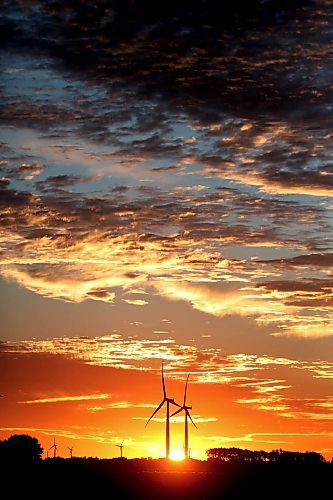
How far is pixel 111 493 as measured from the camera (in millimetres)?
129750

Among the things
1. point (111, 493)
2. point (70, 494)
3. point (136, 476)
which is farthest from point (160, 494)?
point (136, 476)

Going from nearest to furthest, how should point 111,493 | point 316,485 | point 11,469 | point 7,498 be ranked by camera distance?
point 7,498 → point 111,493 → point 316,485 → point 11,469

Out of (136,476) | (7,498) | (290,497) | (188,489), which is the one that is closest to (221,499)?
(290,497)

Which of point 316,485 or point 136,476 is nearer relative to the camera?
point 316,485

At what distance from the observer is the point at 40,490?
12325cm

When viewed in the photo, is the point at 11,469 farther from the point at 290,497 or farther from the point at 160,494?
the point at 290,497

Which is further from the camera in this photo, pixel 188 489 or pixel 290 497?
pixel 188 489

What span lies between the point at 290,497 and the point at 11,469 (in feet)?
222

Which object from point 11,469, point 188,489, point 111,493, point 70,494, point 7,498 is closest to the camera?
point 7,498

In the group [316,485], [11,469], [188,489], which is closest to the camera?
[188,489]

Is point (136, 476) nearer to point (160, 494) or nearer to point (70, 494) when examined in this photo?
point (160, 494)

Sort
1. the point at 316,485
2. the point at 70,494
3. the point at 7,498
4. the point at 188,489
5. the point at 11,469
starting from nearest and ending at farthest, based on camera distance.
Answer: the point at 7,498 → the point at 70,494 → the point at 188,489 → the point at 316,485 → the point at 11,469

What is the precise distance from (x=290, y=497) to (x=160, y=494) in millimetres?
18372

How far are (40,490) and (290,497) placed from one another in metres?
33.3
